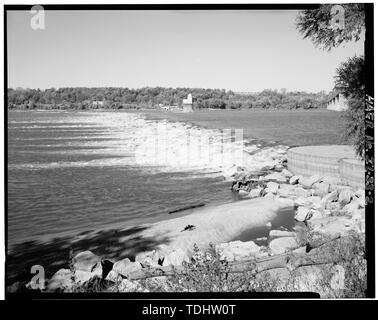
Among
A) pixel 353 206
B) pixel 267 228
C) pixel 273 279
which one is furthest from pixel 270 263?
pixel 353 206

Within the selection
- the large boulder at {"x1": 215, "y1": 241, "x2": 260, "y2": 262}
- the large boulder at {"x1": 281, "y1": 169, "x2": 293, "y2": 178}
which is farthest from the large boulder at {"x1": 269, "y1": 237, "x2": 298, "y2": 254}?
the large boulder at {"x1": 281, "y1": 169, "x2": 293, "y2": 178}

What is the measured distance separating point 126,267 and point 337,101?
359cm

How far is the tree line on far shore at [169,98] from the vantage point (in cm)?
590

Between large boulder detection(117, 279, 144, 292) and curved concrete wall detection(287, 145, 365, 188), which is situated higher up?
curved concrete wall detection(287, 145, 365, 188)

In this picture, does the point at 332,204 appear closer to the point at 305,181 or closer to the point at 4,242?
the point at 305,181

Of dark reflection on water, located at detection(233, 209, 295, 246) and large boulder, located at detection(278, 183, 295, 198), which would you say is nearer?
dark reflection on water, located at detection(233, 209, 295, 246)

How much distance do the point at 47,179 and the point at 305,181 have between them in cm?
389

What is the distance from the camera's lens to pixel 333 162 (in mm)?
6250

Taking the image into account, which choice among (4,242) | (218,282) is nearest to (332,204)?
(218,282)

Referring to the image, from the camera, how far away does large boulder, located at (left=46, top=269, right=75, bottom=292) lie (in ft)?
17.3

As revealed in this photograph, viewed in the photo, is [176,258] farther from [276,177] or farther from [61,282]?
[276,177]

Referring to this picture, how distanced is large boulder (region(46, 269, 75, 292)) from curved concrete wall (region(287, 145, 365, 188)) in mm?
3708

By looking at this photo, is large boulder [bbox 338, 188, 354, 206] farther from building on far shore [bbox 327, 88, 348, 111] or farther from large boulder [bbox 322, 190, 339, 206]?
building on far shore [bbox 327, 88, 348, 111]

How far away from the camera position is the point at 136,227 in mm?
6098
